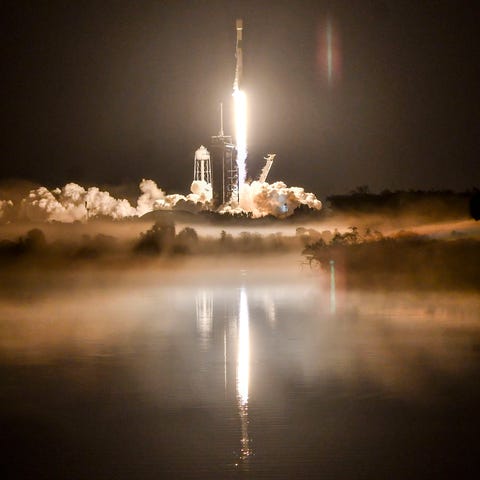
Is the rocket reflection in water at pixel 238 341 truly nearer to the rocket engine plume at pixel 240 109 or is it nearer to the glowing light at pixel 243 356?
the glowing light at pixel 243 356

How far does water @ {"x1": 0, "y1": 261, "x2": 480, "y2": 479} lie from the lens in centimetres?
1248

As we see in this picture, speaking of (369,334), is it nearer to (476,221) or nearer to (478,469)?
(478,469)

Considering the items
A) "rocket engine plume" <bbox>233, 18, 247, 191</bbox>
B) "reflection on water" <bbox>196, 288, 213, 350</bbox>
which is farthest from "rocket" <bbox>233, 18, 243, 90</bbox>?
"reflection on water" <bbox>196, 288, 213, 350</bbox>

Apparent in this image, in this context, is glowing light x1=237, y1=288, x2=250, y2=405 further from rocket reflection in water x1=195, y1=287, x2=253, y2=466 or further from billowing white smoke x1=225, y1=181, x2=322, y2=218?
billowing white smoke x1=225, y1=181, x2=322, y2=218

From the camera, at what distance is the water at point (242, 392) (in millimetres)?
12477

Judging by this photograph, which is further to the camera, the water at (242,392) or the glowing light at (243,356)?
the glowing light at (243,356)

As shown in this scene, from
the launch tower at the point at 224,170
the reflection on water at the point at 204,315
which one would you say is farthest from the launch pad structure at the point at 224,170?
the reflection on water at the point at 204,315

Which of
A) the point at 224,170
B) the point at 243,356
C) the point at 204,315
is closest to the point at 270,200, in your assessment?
the point at 224,170

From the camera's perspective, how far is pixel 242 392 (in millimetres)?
16422

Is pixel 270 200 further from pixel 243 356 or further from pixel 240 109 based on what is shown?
pixel 243 356

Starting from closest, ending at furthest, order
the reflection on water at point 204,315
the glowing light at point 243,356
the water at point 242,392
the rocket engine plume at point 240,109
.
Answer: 1. the water at point 242,392
2. the glowing light at point 243,356
3. the reflection on water at point 204,315
4. the rocket engine plume at point 240,109

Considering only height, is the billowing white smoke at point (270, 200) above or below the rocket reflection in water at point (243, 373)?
above

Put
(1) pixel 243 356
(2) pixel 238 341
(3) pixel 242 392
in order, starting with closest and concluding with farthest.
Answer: (3) pixel 242 392, (1) pixel 243 356, (2) pixel 238 341

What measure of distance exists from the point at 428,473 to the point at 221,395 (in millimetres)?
4898
